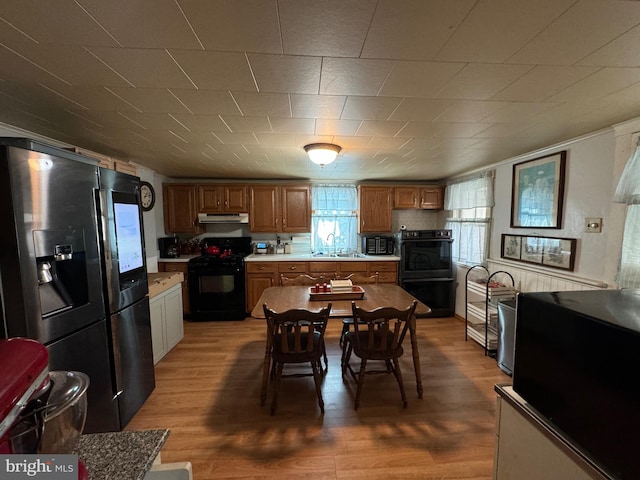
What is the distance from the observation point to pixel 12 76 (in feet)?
4.35

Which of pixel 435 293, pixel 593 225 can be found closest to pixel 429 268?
pixel 435 293

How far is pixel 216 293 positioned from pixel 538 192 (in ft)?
13.7

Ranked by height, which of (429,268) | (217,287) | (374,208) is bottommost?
(217,287)

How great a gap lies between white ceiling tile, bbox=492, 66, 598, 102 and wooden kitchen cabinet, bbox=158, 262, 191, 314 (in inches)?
161

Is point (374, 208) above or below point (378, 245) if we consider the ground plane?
above

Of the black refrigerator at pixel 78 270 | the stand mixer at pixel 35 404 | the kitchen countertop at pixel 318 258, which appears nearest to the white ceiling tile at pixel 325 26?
the stand mixer at pixel 35 404

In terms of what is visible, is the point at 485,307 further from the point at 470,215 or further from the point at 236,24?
the point at 236,24

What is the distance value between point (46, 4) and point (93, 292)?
138 cm

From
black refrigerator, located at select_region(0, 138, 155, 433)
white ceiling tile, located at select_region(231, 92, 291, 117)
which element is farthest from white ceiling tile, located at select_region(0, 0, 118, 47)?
white ceiling tile, located at select_region(231, 92, 291, 117)

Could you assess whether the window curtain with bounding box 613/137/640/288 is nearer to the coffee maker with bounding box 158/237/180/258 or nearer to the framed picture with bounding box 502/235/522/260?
the framed picture with bounding box 502/235/522/260

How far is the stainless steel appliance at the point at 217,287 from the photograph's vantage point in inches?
153

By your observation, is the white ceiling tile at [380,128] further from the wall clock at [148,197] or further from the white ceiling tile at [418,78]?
the wall clock at [148,197]

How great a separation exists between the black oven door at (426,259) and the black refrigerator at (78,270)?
331 centimetres

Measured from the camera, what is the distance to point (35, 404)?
0.54 metres
